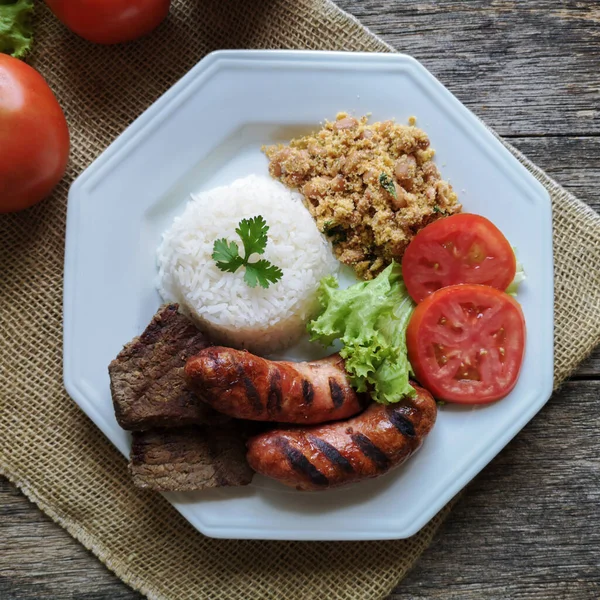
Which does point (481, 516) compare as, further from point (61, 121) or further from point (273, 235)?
point (61, 121)

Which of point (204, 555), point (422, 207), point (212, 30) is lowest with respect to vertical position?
point (204, 555)

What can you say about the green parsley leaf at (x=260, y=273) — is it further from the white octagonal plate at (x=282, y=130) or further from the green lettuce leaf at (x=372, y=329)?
the white octagonal plate at (x=282, y=130)

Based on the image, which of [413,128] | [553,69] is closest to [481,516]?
[413,128]

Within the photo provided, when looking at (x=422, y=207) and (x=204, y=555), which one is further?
(x=204, y=555)

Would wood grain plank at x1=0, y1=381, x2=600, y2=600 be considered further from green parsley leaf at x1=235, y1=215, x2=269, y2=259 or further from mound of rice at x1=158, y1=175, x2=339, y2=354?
green parsley leaf at x1=235, y1=215, x2=269, y2=259

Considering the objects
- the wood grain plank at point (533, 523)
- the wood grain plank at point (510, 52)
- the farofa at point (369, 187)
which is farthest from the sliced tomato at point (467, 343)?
the wood grain plank at point (510, 52)

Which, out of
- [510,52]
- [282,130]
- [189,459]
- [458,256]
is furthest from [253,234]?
[510,52]
